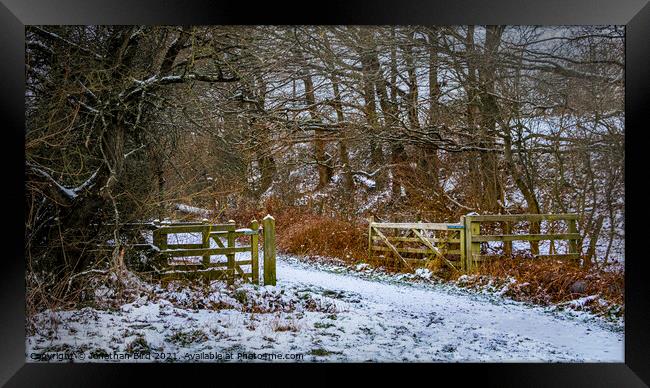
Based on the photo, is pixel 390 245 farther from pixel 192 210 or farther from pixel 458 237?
pixel 192 210

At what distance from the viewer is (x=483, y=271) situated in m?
3.95

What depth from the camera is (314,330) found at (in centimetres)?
348

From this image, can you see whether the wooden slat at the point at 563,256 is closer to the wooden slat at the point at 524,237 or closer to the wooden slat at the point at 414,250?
the wooden slat at the point at 524,237

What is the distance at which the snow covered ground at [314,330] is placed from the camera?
133 inches

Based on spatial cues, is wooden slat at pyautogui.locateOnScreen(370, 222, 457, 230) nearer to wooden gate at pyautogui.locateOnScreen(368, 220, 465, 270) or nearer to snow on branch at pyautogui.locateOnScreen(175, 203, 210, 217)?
wooden gate at pyautogui.locateOnScreen(368, 220, 465, 270)

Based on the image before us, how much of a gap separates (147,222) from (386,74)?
2.66m

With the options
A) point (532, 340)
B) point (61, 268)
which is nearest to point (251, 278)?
point (61, 268)

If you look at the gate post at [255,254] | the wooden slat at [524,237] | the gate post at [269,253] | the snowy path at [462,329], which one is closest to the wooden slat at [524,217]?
the wooden slat at [524,237]

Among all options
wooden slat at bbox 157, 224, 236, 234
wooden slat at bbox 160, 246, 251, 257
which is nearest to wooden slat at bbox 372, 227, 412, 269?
wooden slat at bbox 160, 246, 251, 257

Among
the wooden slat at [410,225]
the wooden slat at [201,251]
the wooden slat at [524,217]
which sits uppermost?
the wooden slat at [524,217]

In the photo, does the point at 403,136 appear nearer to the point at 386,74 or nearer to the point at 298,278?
the point at 386,74

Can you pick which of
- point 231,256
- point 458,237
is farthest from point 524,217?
point 231,256
